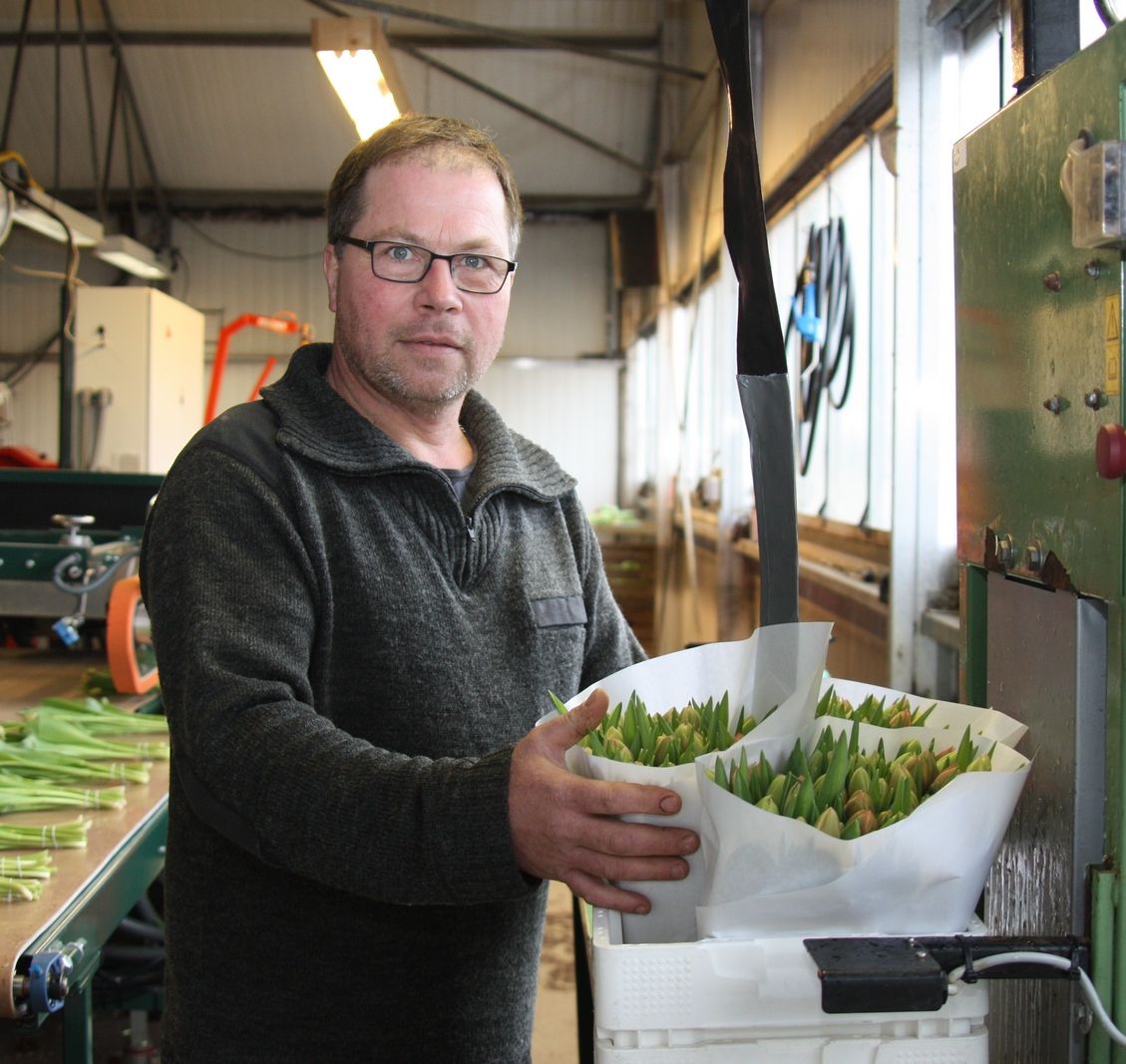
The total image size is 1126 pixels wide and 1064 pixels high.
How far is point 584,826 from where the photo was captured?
0.77 metres

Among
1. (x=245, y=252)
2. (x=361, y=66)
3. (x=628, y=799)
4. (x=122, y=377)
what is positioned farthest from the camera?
(x=245, y=252)

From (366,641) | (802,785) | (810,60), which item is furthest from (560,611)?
(810,60)

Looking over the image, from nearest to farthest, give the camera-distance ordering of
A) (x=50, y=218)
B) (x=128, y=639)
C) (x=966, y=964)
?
(x=966, y=964)
(x=128, y=639)
(x=50, y=218)

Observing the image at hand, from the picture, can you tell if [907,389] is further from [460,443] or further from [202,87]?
[202,87]

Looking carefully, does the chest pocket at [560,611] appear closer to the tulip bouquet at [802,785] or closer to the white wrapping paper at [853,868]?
the tulip bouquet at [802,785]

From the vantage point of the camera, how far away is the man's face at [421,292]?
Result: 126 centimetres

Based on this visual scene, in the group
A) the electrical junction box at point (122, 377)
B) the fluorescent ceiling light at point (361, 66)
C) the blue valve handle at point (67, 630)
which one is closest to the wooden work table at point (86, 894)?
the blue valve handle at point (67, 630)

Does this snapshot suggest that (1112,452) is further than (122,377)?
No

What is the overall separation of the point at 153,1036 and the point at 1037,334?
2.74m

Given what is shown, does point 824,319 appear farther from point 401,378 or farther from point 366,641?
point 366,641

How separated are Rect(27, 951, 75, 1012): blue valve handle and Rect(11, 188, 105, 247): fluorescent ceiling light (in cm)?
308

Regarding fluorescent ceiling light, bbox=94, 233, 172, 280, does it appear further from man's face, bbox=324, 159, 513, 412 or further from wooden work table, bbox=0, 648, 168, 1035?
man's face, bbox=324, 159, 513, 412

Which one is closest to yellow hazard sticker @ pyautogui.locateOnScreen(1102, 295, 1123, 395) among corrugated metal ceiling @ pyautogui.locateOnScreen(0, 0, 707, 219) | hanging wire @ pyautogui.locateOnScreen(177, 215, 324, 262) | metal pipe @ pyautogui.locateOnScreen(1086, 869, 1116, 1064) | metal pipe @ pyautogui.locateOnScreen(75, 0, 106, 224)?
metal pipe @ pyautogui.locateOnScreen(1086, 869, 1116, 1064)

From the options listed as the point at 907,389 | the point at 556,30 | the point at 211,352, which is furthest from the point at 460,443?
the point at 211,352
